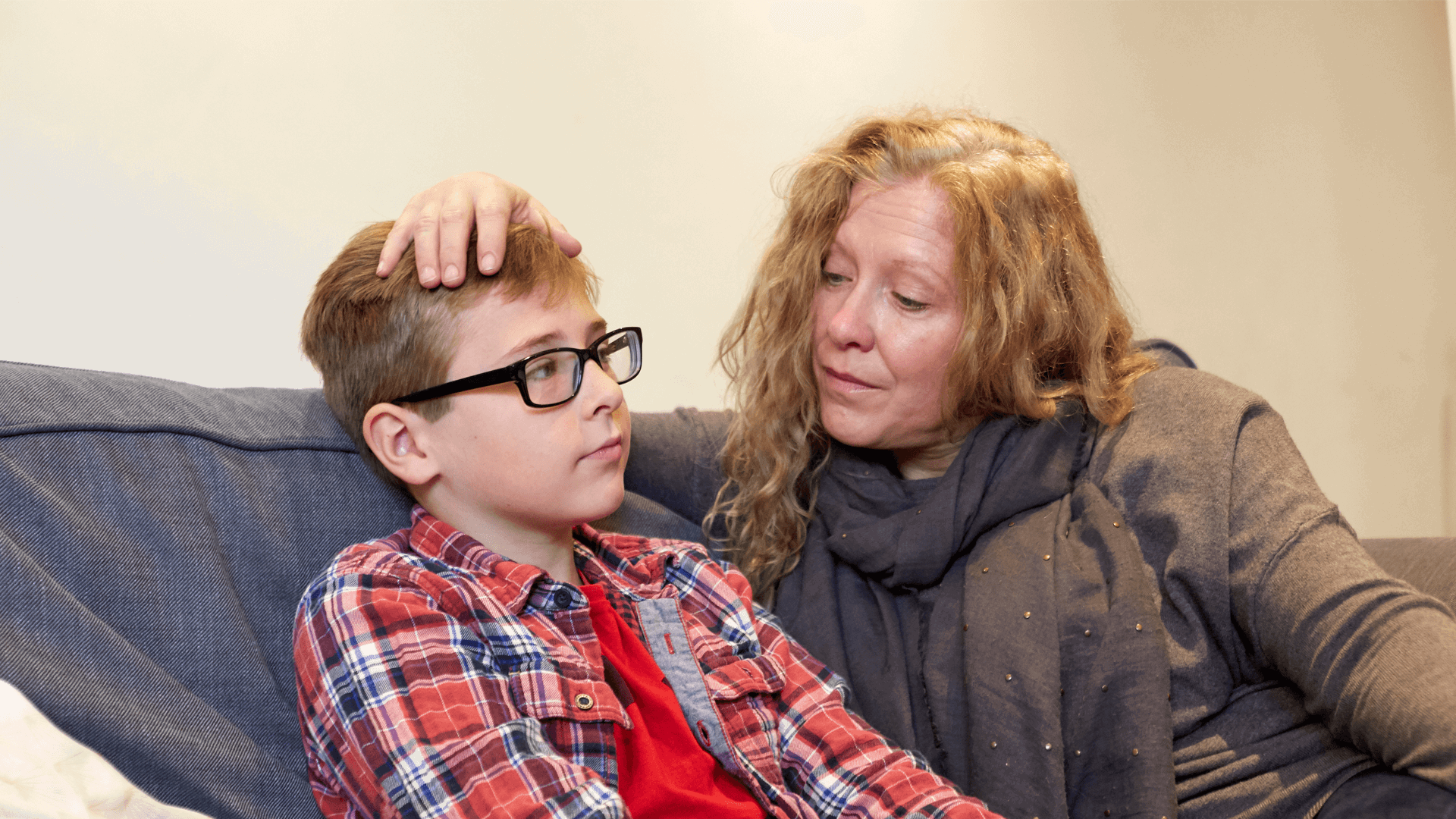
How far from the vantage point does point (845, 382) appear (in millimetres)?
1455

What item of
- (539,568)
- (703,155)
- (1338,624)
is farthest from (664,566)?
(703,155)

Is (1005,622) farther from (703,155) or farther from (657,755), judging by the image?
(703,155)

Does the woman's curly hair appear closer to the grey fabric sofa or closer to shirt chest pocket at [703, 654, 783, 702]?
shirt chest pocket at [703, 654, 783, 702]

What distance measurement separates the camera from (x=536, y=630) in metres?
1.08

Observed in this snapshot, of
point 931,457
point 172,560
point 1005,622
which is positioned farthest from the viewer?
point 931,457

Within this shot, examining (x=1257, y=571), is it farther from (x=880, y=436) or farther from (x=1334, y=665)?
(x=880, y=436)

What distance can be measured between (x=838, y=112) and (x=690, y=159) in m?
0.44

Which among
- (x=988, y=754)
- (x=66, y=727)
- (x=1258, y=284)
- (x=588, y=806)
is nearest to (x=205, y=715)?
(x=66, y=727)

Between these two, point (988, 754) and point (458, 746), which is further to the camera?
point (988, 754)

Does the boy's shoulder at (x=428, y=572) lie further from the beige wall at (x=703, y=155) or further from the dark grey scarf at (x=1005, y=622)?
the beige wall at (x=703, y=155)

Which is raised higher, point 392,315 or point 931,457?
point 392,315

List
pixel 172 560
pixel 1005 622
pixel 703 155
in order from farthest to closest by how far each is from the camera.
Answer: pixel 703 155, pixel 1005 622, pixel 172 560

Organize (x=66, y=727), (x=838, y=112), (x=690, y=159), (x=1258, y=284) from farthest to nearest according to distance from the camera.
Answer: (x=1258, y=284)
(x=838, y=112)
(x=690, y=159)
(x=66, y=727)

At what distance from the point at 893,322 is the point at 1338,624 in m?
0.65
